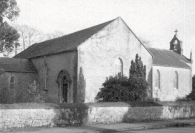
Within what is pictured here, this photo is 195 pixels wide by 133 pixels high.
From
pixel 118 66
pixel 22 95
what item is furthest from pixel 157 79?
pixel 22 95

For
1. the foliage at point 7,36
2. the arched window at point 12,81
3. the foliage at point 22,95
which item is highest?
the foliage at point 7,36

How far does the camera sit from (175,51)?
52781mm

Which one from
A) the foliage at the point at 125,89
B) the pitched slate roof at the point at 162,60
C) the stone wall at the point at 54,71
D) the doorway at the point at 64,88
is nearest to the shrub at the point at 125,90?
the foliage at the point at 125,89

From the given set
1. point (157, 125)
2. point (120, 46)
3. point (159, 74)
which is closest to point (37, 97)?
point (157, 125)

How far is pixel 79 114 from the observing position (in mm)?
16891

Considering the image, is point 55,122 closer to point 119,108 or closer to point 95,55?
point 119,108

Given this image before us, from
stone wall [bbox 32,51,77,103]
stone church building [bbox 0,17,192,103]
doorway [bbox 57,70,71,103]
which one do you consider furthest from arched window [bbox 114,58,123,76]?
doorway [bbox 57,70,71,103]

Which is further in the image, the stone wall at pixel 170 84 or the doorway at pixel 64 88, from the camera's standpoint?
the stone wall at pixel 170 84

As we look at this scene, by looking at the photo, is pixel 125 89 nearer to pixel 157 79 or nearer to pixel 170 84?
pixel 157 79

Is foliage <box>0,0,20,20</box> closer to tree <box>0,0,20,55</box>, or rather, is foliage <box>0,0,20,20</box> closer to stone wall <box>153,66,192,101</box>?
tree <box>0,0,20,55</box>

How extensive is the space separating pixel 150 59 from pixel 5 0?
18480mm

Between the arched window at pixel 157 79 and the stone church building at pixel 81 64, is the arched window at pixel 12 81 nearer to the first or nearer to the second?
the stone church building at pixel 81 64

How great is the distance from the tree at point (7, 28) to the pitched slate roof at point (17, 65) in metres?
10.2

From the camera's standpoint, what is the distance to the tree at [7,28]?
868 inches
